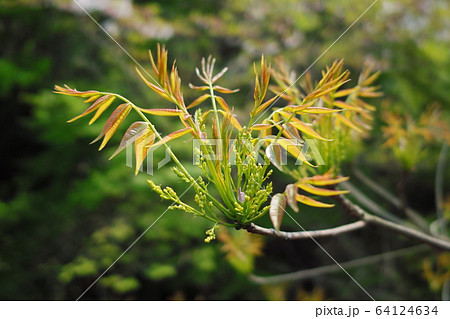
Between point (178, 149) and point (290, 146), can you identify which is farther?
point (178, 149)

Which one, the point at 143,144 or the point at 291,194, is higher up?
the point at 143,144

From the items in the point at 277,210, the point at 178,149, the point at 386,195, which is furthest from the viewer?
the point at 178,149

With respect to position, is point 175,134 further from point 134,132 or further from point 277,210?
point 277,210

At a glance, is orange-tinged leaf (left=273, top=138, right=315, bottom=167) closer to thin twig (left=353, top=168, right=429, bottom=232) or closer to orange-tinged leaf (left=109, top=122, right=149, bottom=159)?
orange-tinged leaf (left=109, top=122, right=149, bottom=159)

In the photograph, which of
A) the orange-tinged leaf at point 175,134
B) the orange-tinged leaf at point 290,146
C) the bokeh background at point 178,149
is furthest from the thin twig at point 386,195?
the bokeh background at point 178,149

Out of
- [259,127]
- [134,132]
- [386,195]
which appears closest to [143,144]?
[134,132]

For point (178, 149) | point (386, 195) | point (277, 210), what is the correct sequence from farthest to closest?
point (178, 149) < point (386, 195) < point (277, 210)

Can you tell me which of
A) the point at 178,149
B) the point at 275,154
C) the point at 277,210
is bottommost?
the point at 277,210

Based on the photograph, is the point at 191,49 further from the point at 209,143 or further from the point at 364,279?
the point at 209,143
